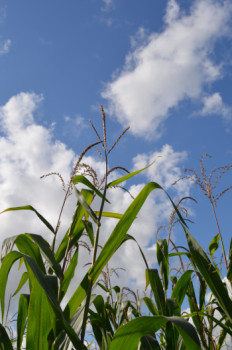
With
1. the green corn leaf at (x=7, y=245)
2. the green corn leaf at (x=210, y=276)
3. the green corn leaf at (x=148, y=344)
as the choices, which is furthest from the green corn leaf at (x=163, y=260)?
the green corn leaf at (x=7, y=245)

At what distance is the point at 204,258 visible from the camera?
1131 mm

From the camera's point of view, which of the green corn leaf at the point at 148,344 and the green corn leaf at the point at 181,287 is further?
the green corn leaf at the point at 181,287

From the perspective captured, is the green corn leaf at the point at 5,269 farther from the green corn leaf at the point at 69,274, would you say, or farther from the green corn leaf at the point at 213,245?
the green corn leaf at the point at 213,245

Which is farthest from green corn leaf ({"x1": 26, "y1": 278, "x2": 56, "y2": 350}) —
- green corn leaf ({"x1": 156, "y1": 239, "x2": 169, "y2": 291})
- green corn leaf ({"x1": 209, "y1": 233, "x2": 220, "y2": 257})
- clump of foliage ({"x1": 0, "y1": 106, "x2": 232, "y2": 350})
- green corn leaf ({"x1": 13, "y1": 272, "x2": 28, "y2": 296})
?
green corn leaf ({"x1": 209, "y1": 233, "x2": 220, "y2": 257})

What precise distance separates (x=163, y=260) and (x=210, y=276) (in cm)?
58

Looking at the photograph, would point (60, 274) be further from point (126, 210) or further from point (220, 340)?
point (220, 340)

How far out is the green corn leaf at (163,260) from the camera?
169 cm

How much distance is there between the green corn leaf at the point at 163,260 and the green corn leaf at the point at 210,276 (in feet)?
1.79

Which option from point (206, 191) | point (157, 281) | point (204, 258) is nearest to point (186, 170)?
point (206, 191)

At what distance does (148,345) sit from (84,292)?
299 mm

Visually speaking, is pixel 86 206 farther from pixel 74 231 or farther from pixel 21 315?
pixel 21 315

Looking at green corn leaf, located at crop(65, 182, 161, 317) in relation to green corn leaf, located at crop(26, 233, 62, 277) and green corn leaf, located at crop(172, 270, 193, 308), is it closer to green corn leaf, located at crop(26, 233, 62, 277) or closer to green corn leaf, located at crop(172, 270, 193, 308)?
green corn leaf, located at crop(26, 233, 62, 277)

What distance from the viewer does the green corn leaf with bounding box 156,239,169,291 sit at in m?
1.69

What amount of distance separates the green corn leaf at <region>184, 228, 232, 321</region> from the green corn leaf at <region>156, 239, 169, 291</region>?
545 millimetres
